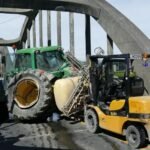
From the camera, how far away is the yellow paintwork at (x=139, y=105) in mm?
9109

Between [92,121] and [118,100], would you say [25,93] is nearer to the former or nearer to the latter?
[92,121]

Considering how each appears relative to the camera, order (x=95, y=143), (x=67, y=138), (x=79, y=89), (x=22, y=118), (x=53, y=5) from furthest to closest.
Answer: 1. (x=53, y=5)
2. (x=22, y=118)
3. (x=79, y=89)
4. (x=67, y=138)
5. (x=95, y=143)

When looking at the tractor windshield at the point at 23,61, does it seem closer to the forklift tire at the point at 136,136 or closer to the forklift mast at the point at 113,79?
the forklift mast at the point at 113,79

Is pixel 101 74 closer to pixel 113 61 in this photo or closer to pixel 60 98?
pixel 113 61

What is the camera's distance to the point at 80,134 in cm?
1103

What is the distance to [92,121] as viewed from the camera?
1131 centimetres

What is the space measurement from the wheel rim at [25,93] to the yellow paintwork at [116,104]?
4315 millimetres

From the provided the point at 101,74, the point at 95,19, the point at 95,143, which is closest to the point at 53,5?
the point at 95,19

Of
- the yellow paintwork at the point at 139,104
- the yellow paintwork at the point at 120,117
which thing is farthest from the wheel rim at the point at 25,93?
the yellow paintwork at the point at 139,104

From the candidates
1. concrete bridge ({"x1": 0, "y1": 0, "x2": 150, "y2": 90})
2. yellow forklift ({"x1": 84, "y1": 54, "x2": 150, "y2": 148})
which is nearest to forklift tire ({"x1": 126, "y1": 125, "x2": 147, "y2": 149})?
yellow forklift ({"x1": 84, "y1": 54, "x2": 150, "y2": 148})

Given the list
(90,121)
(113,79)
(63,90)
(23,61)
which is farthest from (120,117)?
(23,61)

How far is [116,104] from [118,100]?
11 centimetres

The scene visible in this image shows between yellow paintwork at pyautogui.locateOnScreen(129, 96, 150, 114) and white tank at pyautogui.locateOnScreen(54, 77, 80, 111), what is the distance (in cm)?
379

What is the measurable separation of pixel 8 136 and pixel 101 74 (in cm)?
284
